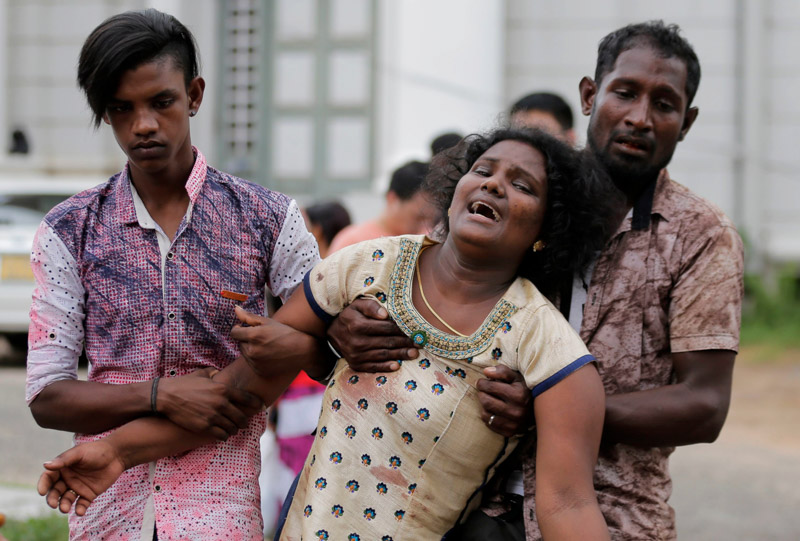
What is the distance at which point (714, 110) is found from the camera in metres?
12.1

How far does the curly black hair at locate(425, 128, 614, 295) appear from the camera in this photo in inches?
98.0

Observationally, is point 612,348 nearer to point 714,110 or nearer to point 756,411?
point 756,411

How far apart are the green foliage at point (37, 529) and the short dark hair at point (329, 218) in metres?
2.17

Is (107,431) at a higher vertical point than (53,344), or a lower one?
lower

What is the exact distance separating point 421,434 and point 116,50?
1205 millimetres

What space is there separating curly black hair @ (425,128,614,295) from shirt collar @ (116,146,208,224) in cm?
77

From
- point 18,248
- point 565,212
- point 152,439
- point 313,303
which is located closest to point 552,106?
point 565,212

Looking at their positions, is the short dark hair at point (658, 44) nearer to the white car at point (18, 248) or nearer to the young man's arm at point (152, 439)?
the young man's arm at point (152, 439)

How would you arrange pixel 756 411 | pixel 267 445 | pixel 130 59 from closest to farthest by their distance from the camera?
pixel 130 59, pixel 267 445, pixel 756 411

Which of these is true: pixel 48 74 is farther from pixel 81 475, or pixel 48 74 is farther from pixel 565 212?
pixel 565 212

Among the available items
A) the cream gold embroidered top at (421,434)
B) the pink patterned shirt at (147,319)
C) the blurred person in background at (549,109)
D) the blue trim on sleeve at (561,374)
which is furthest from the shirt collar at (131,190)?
the blurred person in background at (549,109)

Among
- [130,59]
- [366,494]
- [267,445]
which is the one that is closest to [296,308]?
[366,494]

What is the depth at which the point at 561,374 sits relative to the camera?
2.24 m

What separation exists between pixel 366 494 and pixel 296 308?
50 cm
